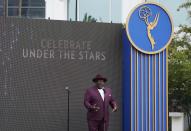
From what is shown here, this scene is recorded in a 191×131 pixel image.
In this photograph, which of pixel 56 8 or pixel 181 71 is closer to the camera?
pixel 181 71

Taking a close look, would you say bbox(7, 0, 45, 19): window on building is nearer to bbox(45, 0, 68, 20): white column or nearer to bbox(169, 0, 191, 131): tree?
bbox(45, 0, 68, 20): white column

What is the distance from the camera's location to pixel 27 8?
27891 millimetres

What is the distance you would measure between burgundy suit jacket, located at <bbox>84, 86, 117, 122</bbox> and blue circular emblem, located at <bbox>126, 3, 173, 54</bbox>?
159 centimetres

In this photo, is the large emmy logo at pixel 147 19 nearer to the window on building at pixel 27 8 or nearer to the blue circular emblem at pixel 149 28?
the blue circular emblem at pixel 149 28

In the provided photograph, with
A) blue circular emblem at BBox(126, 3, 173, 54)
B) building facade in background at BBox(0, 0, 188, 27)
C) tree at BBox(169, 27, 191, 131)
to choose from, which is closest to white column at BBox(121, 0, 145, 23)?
building facade in background at BBox(0, 0, 188, 27)

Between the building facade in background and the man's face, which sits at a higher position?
the building facade in background

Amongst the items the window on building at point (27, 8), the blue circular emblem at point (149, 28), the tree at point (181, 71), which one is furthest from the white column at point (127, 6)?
the blue circular emblem at point (149, 28)

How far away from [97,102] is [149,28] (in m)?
2.40

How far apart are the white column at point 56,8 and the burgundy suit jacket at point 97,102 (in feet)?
41.2

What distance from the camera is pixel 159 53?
579 inches

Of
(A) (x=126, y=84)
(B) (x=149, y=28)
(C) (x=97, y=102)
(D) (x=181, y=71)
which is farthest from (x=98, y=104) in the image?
(D) (x=181, y=71)

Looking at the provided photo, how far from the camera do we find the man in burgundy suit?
13453mm

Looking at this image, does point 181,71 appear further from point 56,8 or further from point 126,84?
point 56,8

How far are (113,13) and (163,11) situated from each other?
1314 cm
